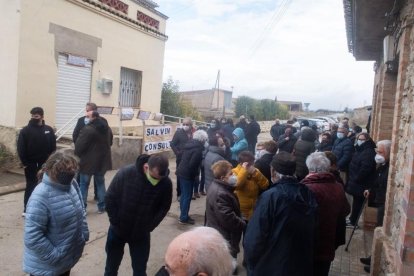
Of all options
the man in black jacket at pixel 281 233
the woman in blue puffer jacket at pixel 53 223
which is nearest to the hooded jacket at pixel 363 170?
the man in black jacket at pixel 281 233

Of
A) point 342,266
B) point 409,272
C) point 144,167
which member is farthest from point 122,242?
point 342,266

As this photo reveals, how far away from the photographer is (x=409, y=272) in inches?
116

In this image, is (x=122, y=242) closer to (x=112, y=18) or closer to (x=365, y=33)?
(x=365, y=33)

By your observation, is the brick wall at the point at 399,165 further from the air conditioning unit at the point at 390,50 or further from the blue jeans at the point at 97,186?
the blue jeans at the point at 97,186

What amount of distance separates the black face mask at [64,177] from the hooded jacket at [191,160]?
3572 mm

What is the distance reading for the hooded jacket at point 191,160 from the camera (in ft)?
21.5

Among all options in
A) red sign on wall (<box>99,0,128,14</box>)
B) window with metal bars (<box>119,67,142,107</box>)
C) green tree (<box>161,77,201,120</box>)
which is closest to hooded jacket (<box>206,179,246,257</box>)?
red sign on wall (<box>99,0,128,14</box>)

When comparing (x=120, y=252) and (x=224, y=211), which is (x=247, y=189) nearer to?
(x=224, y=211)

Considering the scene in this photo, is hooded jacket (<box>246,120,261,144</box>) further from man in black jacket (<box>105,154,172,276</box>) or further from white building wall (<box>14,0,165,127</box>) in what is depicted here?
man in black jacket (<box>105,154,172,276</box>)

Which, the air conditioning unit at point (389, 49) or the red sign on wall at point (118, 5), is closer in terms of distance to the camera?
the air conditioning unit at point (389, 49)

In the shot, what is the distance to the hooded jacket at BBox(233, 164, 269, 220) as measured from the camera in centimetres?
473

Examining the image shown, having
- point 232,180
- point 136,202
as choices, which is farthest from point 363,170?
point 136,202

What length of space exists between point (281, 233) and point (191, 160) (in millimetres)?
3548

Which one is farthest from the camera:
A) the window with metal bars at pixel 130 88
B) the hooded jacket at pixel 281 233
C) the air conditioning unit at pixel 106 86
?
the window with metal bars at pixel 130 88
